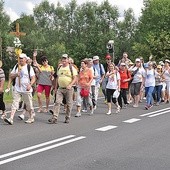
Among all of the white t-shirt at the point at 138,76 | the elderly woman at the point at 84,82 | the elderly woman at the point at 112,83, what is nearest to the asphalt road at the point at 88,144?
the elderly woman at the point at 84,82

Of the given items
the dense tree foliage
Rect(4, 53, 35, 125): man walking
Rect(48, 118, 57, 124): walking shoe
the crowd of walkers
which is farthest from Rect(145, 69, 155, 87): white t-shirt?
the dense tree foliage

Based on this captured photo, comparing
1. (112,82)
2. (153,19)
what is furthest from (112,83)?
(153,19)

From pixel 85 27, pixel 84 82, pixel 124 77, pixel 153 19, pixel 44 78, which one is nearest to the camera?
pixel 84 82

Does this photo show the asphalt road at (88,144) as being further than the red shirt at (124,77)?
No

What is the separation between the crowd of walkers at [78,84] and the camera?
11117 mm

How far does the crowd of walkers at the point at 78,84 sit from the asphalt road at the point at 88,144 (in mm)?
585

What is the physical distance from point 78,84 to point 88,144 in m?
4.55

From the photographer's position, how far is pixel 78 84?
12.9m

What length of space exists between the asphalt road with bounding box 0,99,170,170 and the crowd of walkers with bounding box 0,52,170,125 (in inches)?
23.0

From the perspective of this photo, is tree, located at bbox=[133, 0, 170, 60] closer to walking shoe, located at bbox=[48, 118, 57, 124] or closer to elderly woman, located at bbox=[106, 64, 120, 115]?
elderly woman, located at bbox=[106, 64, 120, 115]

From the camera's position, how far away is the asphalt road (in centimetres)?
703

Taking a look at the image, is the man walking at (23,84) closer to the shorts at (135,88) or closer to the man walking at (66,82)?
the man walking at (66,82)

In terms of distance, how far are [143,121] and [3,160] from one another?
17.3ft

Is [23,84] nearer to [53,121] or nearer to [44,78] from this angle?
[53,121]
